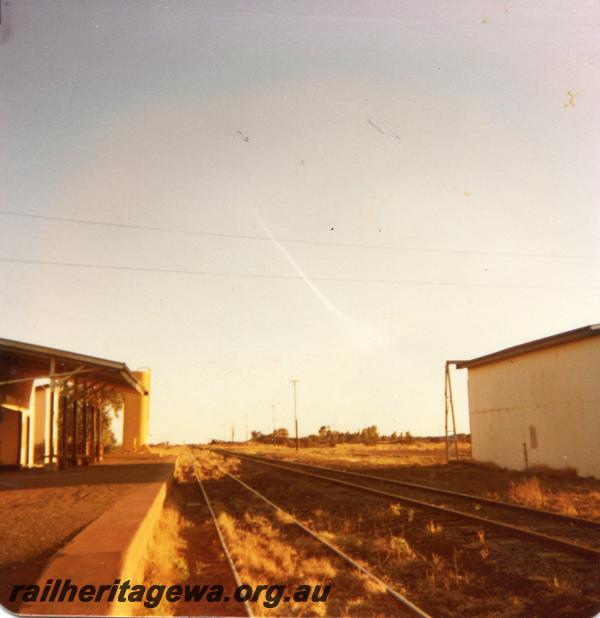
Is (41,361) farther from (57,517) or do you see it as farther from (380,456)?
(380,456)

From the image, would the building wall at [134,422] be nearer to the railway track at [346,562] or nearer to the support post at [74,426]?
the support post at [74,426]

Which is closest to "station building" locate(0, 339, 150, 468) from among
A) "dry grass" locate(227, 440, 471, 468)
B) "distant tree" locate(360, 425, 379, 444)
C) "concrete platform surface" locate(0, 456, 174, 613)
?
"concrete platform surface" locate(0, 456, 174, 613)

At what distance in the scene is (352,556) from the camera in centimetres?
912

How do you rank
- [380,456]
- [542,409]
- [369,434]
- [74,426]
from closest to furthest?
[542,409] < [74,426] < [380,456] < [369,434]

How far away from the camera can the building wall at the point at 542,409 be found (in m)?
20.8

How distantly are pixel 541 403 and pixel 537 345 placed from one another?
2.12 m

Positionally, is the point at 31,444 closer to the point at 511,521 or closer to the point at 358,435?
the point at 511,521

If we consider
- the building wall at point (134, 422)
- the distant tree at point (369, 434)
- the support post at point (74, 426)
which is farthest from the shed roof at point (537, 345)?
the distant tree at point (369, 434)

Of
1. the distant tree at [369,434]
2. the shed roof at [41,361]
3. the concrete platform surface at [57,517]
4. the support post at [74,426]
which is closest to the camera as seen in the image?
the concrete platform surface at [57,517]

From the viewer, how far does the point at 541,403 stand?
23.6 metres

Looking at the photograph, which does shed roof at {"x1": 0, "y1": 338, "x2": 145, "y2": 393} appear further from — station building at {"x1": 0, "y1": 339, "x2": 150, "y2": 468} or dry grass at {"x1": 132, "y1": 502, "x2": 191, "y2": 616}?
dry grass at {"x1": 132, "y1": 502, "x2": 191, "y2": 616}

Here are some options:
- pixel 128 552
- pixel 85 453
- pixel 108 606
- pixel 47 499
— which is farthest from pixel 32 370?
pixel 108 606

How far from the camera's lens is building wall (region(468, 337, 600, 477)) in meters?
20.8

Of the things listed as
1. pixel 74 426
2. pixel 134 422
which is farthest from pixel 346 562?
pixel 134 422
